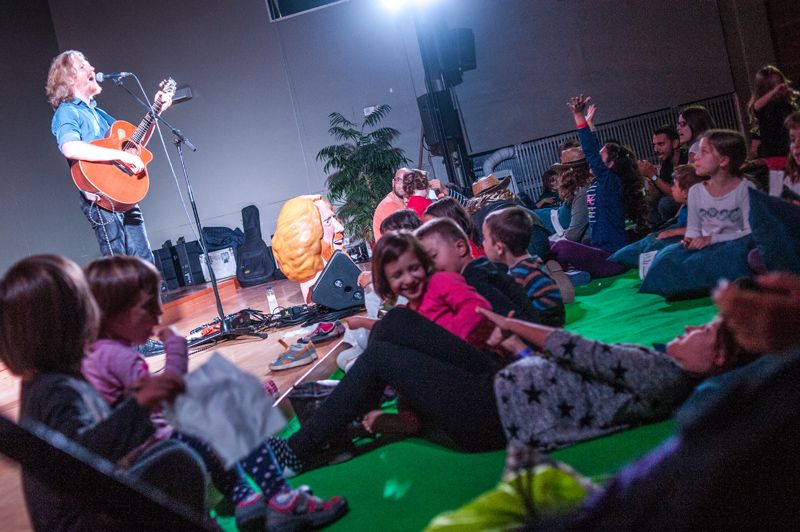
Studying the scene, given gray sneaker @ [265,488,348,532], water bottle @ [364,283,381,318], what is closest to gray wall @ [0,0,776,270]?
water bottle @ [364,283,381,318]

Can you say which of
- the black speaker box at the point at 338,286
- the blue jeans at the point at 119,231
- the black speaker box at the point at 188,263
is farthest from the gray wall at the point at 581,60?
the blue jeans at the point at 119,231

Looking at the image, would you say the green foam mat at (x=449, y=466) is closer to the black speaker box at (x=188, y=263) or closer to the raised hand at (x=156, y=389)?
the raised hand at (x=156, y=389)

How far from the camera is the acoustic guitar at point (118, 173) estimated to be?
9.64 ft

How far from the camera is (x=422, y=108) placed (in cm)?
718

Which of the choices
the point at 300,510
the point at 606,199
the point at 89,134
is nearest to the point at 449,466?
the point at 300,510

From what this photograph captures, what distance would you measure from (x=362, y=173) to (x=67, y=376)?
743 centimetres

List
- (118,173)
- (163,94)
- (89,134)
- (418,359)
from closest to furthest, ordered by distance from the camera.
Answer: (418,359) < (89,134) < (118,173) < (163,94)

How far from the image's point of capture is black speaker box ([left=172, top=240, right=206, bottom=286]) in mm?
8945

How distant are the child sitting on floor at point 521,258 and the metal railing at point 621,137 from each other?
20.0ft

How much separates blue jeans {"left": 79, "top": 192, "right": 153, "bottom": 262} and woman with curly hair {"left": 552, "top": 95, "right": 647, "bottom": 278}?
102 inches

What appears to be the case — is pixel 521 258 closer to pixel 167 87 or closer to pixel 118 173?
pixel 118 173

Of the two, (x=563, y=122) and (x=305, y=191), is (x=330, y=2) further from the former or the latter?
(x=563, y=122)

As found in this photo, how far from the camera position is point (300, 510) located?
1.25 meters

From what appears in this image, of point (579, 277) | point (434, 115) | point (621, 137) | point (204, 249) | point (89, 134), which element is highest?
point (434, 115)
